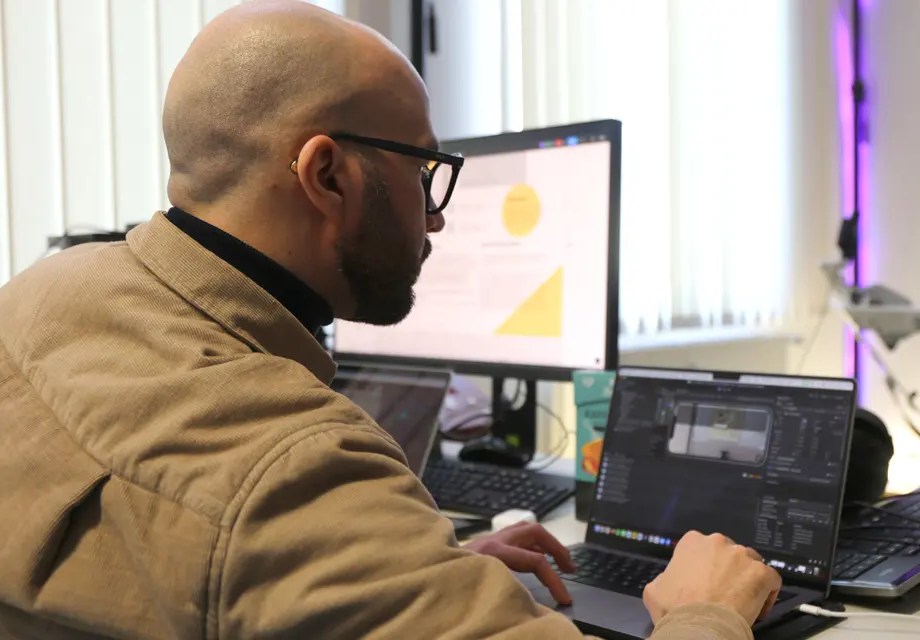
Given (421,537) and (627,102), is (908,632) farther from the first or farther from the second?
(627,102)

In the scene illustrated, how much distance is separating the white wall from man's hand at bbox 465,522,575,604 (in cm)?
228

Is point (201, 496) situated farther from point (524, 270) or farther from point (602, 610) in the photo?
point (524, 270)

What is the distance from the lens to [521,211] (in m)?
1.47

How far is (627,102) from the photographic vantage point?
250cm

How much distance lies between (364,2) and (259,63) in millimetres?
1409

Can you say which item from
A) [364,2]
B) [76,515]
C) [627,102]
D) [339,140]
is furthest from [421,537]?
[627,102]

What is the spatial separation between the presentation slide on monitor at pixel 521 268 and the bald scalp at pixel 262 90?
613 millimetres

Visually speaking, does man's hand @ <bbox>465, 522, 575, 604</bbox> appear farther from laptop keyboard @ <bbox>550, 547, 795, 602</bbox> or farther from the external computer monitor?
the external computer monitor

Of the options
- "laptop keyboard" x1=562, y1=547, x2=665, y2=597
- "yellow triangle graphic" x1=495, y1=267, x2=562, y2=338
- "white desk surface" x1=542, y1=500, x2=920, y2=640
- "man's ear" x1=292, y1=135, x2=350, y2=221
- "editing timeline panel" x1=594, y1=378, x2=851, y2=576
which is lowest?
"laptop keyboard" x1=562, y1=547, x2=665, y2=597

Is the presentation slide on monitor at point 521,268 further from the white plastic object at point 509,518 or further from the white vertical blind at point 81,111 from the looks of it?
the white vertical blind at point 81,111

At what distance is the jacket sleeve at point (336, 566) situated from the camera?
1.79 ft

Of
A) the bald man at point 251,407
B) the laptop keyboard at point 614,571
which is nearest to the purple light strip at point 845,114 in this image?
the laptop keyboard at point 614,571

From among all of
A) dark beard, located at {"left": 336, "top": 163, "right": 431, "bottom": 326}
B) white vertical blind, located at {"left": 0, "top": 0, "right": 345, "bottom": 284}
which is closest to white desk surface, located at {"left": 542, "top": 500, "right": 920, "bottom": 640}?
dark beard, located at {"left": 336, "top": 163, "right": 431, "bottom": 326}

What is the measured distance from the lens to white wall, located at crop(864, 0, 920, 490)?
9.69ft
